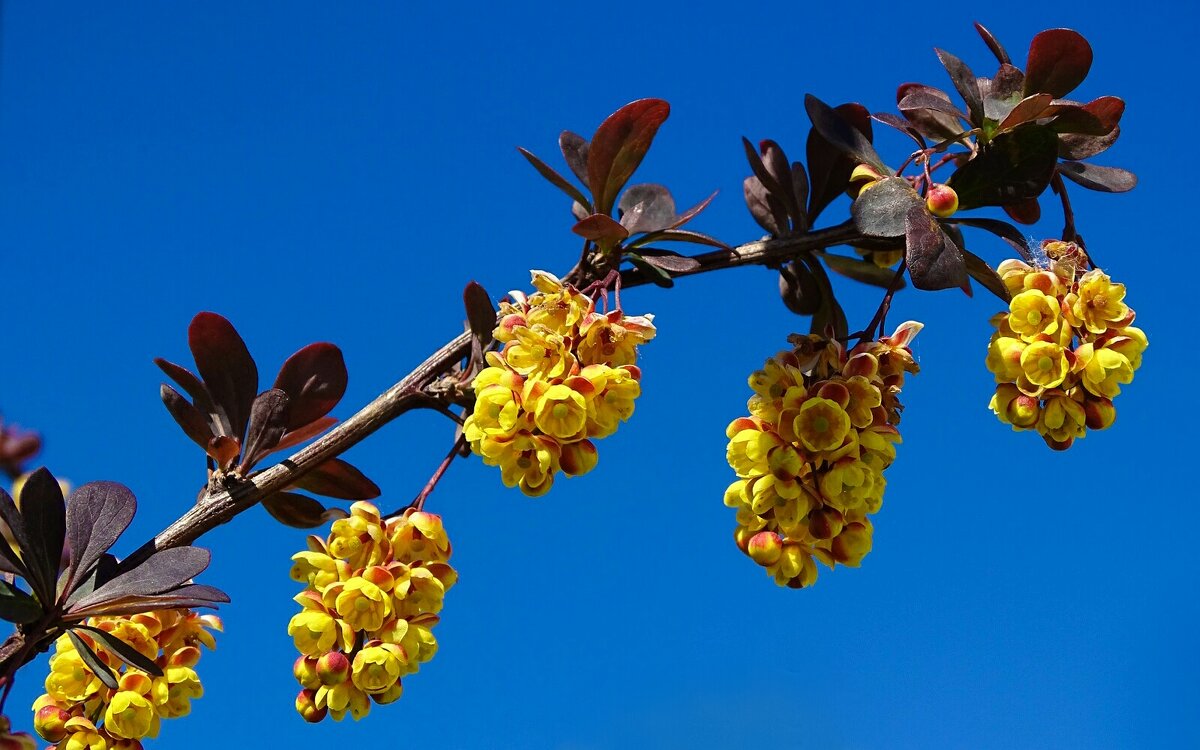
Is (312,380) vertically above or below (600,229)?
below

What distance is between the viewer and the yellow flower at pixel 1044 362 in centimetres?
127

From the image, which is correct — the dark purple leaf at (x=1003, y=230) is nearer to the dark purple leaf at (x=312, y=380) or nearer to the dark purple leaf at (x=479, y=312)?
the dark purple leaf at (x=479, y=312)

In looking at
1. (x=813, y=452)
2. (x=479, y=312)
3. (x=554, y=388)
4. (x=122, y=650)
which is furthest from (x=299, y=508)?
(x=813, y=452)

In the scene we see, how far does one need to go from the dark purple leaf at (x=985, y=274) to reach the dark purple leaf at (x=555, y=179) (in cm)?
52

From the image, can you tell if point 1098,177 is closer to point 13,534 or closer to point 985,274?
point 985,274

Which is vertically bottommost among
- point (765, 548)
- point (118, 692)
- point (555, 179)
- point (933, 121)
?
point (118, 692)

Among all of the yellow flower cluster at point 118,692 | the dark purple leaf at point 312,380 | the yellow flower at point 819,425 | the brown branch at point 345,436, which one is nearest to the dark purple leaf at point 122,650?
the yellow flower cluster at point 118,692

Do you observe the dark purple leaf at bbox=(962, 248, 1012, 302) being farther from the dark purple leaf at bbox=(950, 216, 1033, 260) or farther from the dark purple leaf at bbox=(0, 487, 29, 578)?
the dark purple leaf at bbox=(0, 487, 29, 578)

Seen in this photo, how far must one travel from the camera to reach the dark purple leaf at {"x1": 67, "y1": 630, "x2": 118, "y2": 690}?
132 centimetres

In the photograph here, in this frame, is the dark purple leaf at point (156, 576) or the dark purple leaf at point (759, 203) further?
the dark purple leaf at point (759, 203)

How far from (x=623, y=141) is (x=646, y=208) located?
16 cm

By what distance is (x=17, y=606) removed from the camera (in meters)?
1.29

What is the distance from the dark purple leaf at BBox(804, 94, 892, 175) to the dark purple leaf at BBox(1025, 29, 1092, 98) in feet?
0.70

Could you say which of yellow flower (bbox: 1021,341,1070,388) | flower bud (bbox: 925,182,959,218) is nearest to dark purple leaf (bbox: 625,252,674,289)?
flower bud (bbox: 925,182,959,218)
